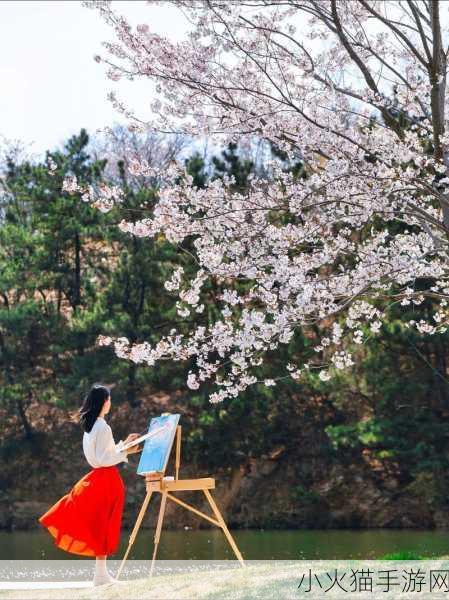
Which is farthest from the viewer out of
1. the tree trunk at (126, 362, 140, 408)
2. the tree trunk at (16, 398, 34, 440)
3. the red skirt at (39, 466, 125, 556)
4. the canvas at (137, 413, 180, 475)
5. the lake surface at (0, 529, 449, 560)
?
the tree trunk at (16, 398, 34, 440)

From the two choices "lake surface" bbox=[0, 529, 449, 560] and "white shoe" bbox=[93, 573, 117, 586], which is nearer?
"white shoe" bbox=[93, 573, 117, 586]

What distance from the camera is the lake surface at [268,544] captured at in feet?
36.0

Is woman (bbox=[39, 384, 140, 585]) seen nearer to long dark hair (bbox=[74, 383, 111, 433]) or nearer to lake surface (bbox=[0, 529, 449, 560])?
long dark hair (bbox=[74, 383, 111, 433])

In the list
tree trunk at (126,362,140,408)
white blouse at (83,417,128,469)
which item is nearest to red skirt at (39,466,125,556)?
white blouse at (83,417,128,469)

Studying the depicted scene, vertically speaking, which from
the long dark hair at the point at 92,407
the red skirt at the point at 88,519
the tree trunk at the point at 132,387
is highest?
the tree trunk at the point at 132,387

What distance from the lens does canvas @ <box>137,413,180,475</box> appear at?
5.98m

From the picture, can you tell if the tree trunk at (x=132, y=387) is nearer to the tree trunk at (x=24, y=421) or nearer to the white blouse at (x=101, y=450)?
the tree trunk at (x=24, y=421)

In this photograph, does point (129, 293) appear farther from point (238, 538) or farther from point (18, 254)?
point (238, 538)

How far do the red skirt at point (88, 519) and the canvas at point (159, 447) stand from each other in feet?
0.98

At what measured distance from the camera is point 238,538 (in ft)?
45.6

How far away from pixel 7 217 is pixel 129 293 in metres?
3.31

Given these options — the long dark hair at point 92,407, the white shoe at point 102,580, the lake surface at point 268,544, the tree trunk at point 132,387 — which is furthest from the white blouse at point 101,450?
the tree trunk at point 132,387

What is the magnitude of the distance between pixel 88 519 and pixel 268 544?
715 cm

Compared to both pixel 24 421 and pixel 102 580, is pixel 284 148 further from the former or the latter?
pixel 24 421
